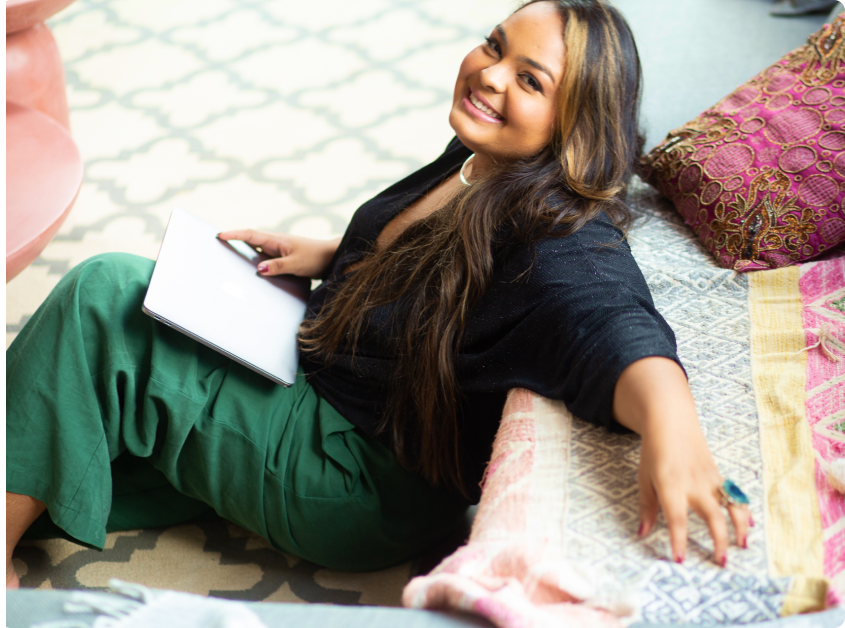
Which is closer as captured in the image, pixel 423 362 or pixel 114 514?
pixel 423 362

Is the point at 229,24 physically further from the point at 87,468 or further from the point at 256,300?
the point at 87,468

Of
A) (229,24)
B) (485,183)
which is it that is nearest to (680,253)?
(485,183)

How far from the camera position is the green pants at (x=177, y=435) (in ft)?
3.14

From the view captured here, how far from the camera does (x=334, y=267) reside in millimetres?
1229

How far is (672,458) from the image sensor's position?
24.6 inches

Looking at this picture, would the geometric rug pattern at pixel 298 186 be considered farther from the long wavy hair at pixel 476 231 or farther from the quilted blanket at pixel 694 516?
the long wavy hair at pixel 476 231

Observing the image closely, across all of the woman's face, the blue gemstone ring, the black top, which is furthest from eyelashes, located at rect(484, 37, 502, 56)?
the blue gemstone ring

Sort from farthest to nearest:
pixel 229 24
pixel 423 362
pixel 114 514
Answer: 1. pixel 229 24
2. pixel 114 514
3. pixel 423 362

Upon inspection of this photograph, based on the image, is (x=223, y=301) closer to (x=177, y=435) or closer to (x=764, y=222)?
(x=177, y=435)

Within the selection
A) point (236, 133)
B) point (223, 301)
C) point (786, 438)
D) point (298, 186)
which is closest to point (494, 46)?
point (223, 301)

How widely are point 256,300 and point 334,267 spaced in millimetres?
169

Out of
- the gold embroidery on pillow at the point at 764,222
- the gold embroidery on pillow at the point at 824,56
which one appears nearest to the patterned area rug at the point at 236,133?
the gold embroidery on pillow at the point at 764,222

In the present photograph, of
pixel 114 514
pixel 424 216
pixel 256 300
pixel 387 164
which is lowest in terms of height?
pixel 114 514

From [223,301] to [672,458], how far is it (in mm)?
679
